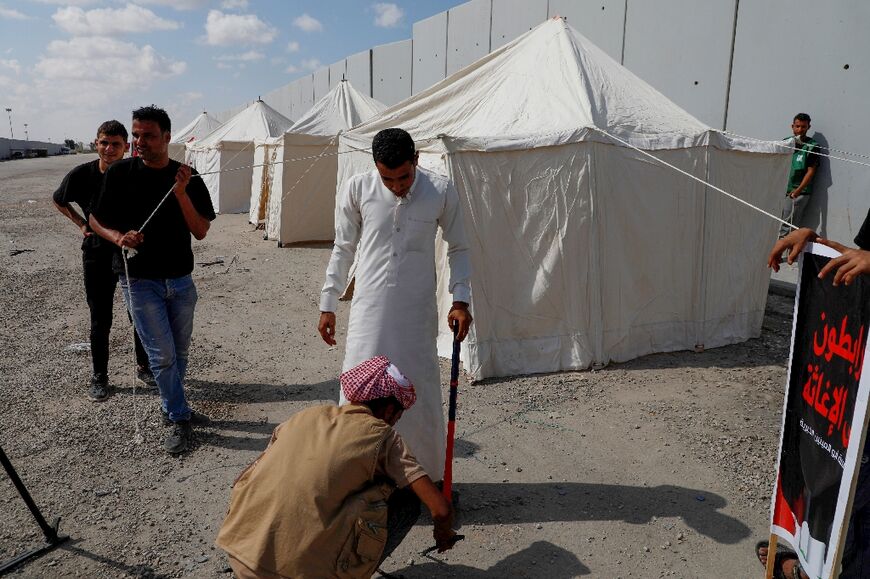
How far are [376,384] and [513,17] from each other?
15.6 m

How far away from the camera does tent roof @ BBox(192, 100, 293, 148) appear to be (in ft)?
51.7

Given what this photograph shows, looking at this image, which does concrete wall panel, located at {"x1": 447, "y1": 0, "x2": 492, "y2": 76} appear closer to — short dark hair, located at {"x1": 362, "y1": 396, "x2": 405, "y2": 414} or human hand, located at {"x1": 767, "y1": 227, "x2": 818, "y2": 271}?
human hand, located at {"x1": 767, "y1": 227, "x2": 818, "y2": 271}

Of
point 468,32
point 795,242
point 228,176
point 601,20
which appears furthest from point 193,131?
point 795,242

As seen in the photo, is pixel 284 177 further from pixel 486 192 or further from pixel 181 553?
pixel 181 553

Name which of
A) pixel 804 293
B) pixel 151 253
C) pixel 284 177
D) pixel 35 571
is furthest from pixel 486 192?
pixel 284 177

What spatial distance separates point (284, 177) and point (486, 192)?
7.19 meters

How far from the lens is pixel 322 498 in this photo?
1.88 meters

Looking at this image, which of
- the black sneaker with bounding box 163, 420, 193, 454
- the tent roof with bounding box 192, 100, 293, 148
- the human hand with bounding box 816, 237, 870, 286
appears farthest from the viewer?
the tent roof with bounding box 192, 100, 293, 148

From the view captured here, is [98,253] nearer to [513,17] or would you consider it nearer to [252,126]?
[252,126]

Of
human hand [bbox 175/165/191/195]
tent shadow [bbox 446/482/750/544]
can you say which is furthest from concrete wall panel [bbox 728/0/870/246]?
human hand [bbox 175/165/191/195]

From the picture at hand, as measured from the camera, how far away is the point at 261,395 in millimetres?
4801

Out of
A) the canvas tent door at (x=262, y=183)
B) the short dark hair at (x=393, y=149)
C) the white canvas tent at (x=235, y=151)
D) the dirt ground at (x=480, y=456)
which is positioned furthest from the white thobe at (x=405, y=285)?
the white canvas tent at (x=235, y=151)

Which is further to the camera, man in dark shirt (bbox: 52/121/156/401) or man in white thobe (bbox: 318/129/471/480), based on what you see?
man in dark shirt (bbox: 52/121/156/401)

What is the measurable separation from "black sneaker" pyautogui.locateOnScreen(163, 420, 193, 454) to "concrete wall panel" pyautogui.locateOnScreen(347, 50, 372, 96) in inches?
939
